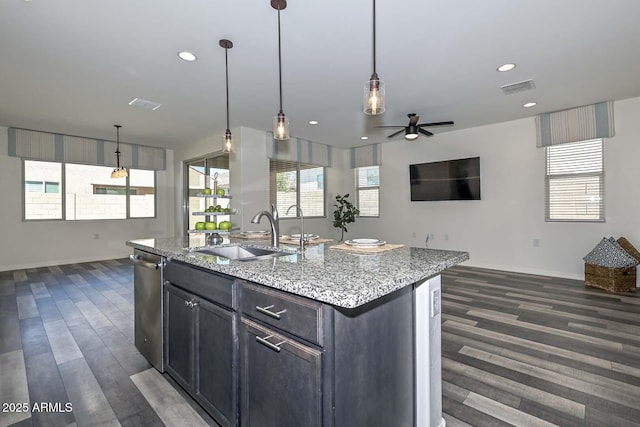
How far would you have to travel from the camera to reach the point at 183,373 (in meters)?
1.91

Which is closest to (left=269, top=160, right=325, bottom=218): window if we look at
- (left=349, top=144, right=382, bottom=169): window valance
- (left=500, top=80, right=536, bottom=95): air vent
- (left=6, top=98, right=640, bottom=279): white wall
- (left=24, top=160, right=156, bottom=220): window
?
(left=6, top=98, right=640, bottom=279): white wall

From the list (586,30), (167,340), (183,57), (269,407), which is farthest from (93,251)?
(586,30)

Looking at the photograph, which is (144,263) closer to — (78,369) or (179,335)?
(179,335)

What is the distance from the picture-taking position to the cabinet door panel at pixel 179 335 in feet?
6.03

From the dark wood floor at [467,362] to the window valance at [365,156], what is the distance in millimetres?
4014

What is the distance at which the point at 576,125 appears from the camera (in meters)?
4.73

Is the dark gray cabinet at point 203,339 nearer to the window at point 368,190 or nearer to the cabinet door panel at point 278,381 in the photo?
the cabinet door panel at point 278,381

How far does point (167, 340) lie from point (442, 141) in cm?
593

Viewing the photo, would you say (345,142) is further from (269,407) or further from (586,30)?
(269,407)

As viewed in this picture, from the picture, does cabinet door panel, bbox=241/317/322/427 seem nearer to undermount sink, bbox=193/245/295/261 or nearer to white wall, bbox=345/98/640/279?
undermount sink, bbox=193/245/295/261

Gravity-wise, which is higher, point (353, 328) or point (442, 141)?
point (442, 141)

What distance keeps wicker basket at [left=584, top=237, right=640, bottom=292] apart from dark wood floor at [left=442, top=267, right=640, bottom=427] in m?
0.18

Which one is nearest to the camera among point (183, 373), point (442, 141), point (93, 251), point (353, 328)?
point (353, 328)

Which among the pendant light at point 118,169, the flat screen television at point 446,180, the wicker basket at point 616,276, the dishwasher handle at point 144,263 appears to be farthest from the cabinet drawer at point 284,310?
the pendant light at point 118,169
